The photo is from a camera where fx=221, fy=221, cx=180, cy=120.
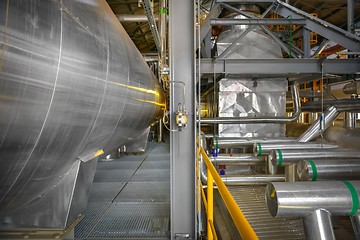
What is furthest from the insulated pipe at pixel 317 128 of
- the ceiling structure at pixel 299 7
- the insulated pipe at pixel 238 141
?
the ceiling structure at pixel 299 7

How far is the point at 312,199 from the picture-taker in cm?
181

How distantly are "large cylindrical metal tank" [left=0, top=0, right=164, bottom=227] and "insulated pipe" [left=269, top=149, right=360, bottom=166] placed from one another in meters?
2.58

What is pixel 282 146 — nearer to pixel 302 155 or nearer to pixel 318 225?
pixel 302 155

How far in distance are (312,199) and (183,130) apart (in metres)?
1.28

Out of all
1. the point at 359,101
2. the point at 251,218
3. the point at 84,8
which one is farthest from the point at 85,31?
the point at 359,101

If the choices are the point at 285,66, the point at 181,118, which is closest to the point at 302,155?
the point at 285,66

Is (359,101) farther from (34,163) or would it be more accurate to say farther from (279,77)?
(34,163)

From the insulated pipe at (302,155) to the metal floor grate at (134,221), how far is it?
168cm

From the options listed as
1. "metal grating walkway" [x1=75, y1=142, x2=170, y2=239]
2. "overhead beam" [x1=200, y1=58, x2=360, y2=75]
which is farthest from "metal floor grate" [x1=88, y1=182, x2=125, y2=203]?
"overhead beam" [x1=200, y1=58, x2=360, y2=75]

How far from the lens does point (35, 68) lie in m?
0.70

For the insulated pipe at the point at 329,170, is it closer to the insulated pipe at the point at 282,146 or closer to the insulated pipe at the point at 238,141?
the insulated pipe at the point at 282,146

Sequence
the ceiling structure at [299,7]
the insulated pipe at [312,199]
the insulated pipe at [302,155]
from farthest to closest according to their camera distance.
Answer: the ceiling structure at [299,7]
the insulated pipe at [302,155]
the insulated pipe at [312,199]

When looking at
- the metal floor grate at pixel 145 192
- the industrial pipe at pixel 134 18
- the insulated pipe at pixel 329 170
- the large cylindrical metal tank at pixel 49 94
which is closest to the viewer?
the large cylindrical metal tank at pixel 49 94

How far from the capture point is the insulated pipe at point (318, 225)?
1.79 metres
